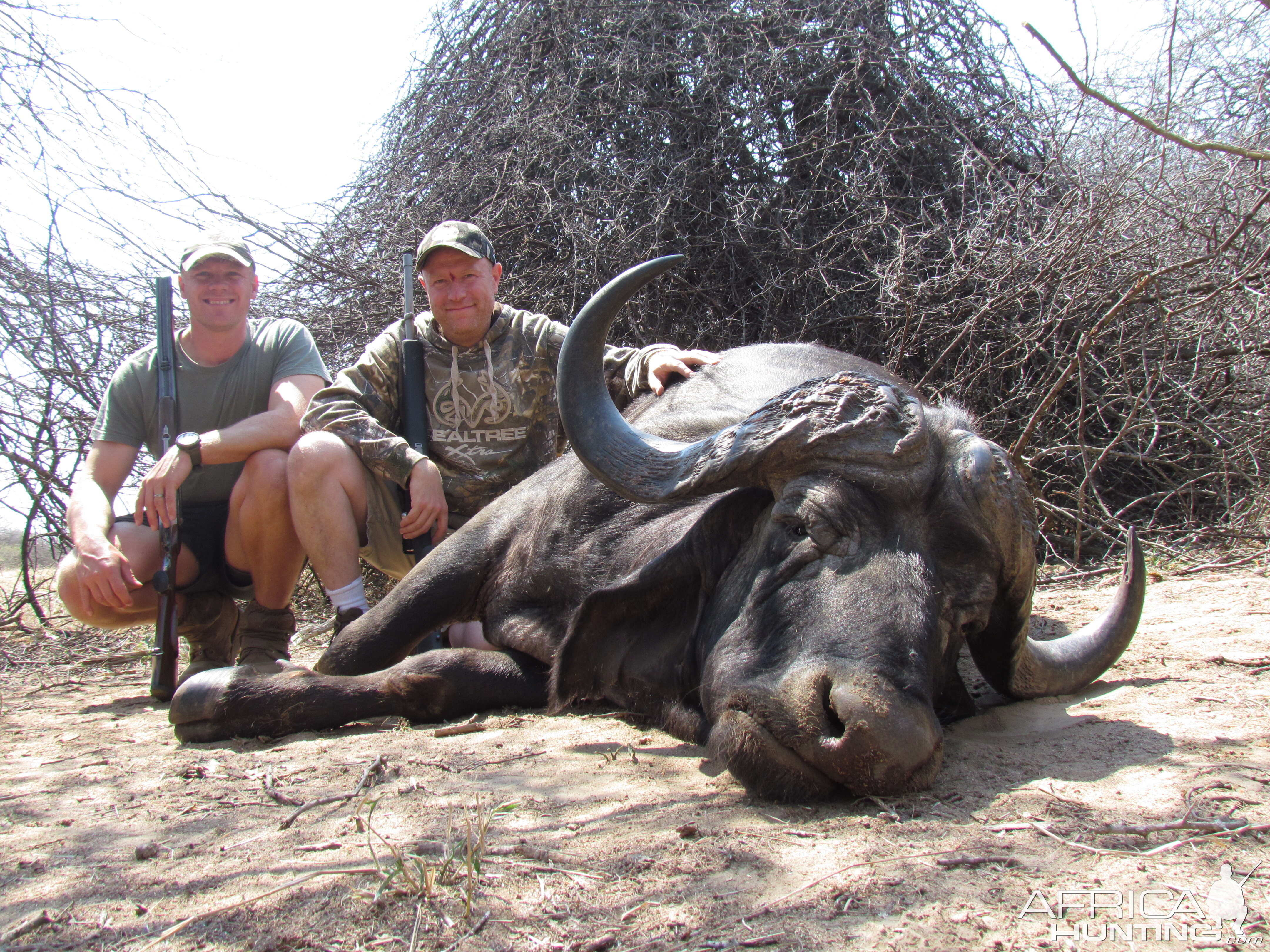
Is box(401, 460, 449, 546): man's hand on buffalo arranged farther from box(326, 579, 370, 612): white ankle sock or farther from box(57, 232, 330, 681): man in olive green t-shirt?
box(57, 232, 330, 681): man in olive green t-shirt

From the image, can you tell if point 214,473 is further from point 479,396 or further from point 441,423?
point 479,396

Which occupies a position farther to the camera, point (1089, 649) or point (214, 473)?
point (214, 473)

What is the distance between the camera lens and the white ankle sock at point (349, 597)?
3.91m

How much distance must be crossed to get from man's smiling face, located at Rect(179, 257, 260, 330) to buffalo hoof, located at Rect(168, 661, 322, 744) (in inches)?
79.6

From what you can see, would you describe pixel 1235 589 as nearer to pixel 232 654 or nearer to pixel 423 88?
pixel 232 654

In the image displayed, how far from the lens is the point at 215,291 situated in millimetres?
4129

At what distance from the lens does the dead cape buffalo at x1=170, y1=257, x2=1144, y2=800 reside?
6.52 feet

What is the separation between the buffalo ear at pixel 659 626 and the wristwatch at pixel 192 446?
6.80 feet

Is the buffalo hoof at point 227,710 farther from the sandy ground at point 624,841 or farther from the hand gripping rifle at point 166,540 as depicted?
the hand gripping rifle at point 166,540

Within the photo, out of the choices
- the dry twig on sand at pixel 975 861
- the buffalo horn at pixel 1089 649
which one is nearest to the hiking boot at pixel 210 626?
the buffalo horn at pixel 1089 649

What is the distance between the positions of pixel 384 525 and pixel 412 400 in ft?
2.08

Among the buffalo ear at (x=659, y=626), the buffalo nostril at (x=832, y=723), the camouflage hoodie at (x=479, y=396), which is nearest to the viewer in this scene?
the buffalo nostril at (x=832, y=723)

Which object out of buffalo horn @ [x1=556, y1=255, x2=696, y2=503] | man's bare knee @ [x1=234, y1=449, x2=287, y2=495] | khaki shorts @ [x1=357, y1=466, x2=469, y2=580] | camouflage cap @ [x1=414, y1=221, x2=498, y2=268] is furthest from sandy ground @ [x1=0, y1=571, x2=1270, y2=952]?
camouflage cap @ [x1=414, y1=221, x2=498, y2=268]

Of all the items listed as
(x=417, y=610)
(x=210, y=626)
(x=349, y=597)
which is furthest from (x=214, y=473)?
(x=417, y=610)
